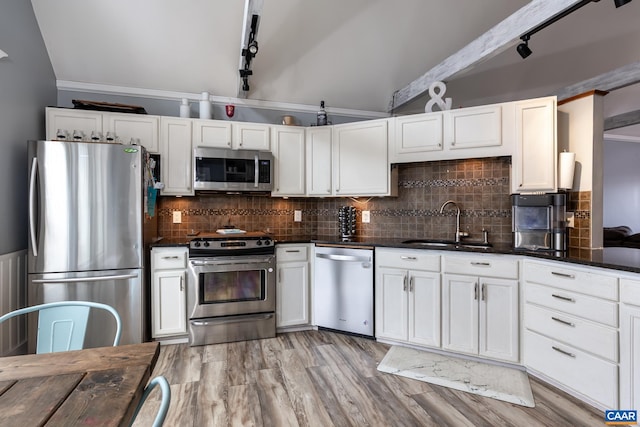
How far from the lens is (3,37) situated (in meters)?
2.49

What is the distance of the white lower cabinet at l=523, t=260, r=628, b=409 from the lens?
197 cm

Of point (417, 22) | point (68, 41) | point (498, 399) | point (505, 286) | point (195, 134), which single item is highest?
point (417, 22)

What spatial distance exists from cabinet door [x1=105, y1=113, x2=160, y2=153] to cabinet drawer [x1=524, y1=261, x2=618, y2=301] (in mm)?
3513

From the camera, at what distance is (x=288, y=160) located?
12.2ft

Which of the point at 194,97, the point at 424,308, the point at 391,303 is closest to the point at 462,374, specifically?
the point at 424,308

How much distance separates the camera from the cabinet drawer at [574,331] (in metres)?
1.96

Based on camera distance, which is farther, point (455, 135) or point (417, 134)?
point (417, 134)

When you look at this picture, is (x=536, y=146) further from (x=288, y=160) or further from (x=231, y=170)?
(x=231, y=170)

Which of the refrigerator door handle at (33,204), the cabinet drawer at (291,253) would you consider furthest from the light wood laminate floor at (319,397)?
the refrigerator door handle at (33,204)

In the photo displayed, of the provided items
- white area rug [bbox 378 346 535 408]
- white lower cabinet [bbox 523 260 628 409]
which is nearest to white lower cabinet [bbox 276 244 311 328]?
white area rug [bbox 378 346 535 408]

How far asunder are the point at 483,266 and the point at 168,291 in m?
2.79

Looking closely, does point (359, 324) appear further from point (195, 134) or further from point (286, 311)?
point (195, 134)

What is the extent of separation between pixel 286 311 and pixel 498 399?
76.9 inches

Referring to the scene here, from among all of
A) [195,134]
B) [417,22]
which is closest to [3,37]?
[195,134]
